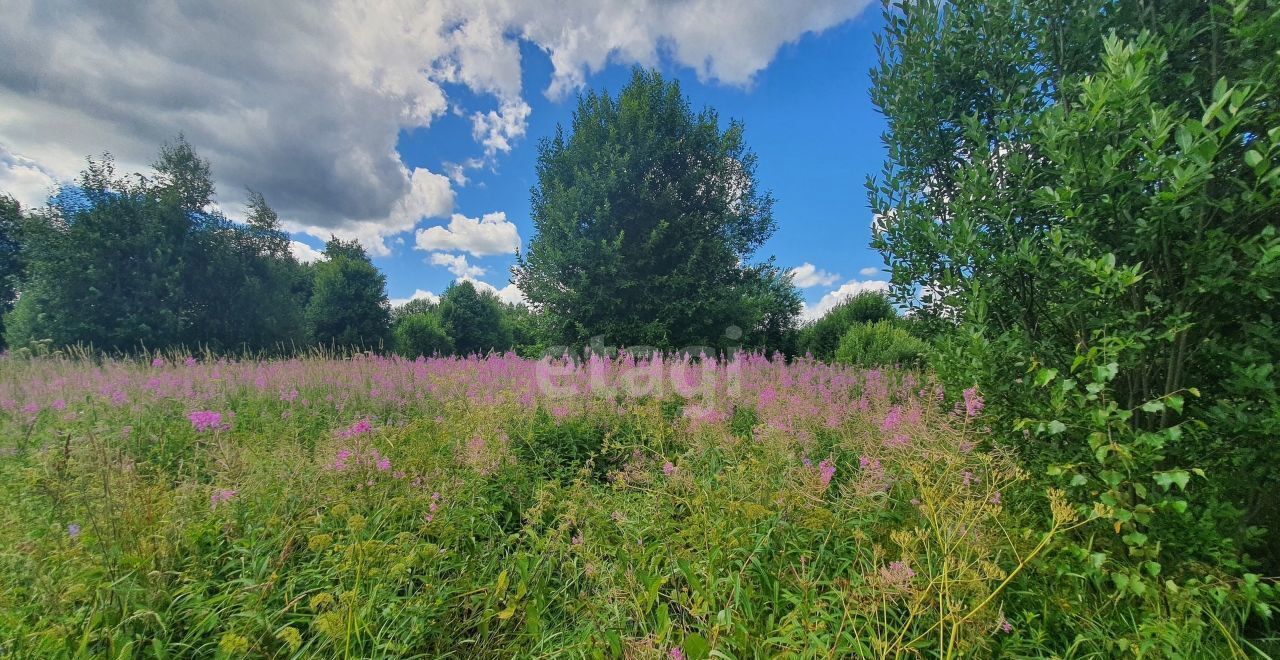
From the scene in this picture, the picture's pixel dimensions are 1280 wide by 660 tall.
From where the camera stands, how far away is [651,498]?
8.70 feet

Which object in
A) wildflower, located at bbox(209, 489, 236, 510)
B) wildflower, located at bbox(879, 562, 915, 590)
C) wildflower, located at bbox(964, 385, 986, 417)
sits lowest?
wildflower, located at bbox(209, 489, 236, 510)

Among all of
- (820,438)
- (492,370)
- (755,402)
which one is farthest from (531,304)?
(820,438)

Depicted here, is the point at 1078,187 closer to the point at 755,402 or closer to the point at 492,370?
the point at 755,402

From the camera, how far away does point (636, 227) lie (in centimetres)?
1068

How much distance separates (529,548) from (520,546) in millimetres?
114

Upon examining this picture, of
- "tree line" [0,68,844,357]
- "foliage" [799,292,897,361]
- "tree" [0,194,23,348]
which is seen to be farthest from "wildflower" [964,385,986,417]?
"tree" [0,194,23,348]

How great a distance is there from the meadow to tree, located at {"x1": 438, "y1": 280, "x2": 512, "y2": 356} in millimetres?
20490

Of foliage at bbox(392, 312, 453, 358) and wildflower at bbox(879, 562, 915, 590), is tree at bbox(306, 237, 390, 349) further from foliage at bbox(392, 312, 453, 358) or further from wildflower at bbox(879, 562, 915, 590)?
wildflower at bbox(879, 562, 915, 590)

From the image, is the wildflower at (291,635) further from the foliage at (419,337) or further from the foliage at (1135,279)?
the foliage at (419,337)

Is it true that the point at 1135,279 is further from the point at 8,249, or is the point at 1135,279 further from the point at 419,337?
the point at 8,249

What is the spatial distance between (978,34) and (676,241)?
8.42 m

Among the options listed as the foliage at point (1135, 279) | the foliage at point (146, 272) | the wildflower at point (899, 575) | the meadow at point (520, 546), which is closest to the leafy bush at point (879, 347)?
the meadow at point (520, 546)

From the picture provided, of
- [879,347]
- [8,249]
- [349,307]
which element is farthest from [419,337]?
[8,249]

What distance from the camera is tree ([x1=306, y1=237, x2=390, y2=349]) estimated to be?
19641 millimetres
